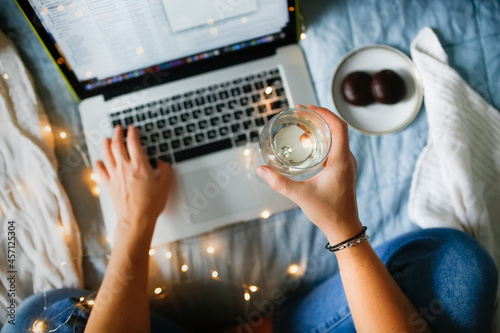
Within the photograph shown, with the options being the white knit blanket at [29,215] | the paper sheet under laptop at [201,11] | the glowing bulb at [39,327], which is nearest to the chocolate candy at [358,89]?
the paper sheet under laptop at [201,11]

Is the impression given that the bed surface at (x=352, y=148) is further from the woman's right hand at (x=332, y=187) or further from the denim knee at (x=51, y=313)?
the woman's right hand at (x=332, y=187)

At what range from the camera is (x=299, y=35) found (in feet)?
2.46

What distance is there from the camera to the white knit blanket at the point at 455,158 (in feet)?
2.41

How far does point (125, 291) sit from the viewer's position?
2.20ft

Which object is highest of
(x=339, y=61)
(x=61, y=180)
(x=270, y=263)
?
(x=339, y=61)

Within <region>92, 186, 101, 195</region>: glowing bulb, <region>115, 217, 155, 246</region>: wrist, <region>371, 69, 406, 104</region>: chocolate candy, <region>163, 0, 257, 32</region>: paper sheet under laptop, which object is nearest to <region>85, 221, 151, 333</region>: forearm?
<region>115, 217, 155, 246</region>: wrist

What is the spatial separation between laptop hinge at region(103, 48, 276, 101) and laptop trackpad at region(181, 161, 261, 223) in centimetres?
21

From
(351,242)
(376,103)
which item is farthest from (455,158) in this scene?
(351,242)

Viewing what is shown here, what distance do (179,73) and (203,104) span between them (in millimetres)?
85

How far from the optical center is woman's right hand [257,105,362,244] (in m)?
0.56

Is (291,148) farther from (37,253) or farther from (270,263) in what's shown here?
(37,253)

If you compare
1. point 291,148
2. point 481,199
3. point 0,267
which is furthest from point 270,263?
point 0,267

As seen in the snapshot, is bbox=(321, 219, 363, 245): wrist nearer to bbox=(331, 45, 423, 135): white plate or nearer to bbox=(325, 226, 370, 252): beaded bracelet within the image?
bbox=(325, 226, 370, 252): beaded bracelet

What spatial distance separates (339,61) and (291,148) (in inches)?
10.1
